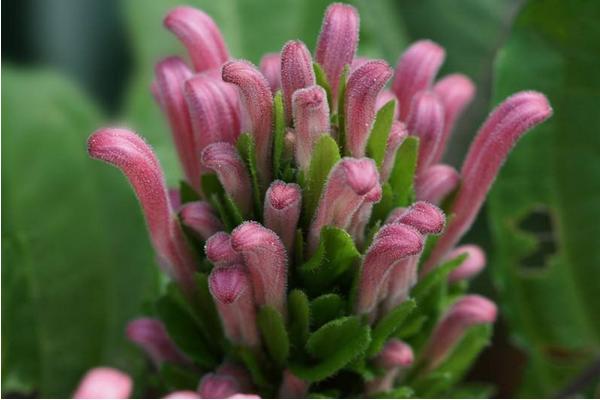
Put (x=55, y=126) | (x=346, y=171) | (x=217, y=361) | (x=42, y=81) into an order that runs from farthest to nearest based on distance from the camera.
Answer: (x=42, y=81), (x=55, y=126), (x=217, y=361), (x=346, y=171)

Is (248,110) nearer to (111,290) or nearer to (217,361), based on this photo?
(217,361)

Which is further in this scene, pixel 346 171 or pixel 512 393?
pixel 512 393

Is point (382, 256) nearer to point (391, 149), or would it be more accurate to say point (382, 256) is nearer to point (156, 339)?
point (391, 149)

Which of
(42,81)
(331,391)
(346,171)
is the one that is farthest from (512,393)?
(42,81)

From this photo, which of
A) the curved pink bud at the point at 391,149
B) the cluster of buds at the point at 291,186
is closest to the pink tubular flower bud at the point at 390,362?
the cluster of buds at the point at 291,186

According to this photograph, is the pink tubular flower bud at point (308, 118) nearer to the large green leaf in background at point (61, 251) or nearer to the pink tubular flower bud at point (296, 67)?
the pink tubular flower bud at point (296, 67)

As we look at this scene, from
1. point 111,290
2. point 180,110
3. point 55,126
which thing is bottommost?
point 111,290
